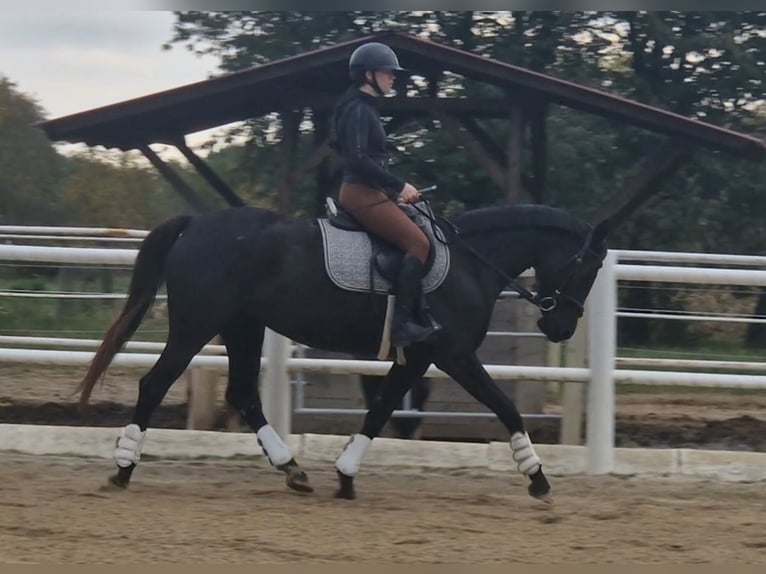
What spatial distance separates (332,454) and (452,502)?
1.35m

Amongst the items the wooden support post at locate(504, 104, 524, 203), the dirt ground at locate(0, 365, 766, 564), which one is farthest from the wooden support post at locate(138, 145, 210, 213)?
the dirt ground at locate(0, 365, 766, 564)

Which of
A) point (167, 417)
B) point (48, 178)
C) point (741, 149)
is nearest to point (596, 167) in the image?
point (741, 149)

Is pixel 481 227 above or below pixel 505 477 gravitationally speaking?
above

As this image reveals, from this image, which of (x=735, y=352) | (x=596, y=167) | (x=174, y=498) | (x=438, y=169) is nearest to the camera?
(x=174, y=498)

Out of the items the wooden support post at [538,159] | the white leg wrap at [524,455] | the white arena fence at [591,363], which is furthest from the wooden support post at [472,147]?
the white leg wrap at [524,455]

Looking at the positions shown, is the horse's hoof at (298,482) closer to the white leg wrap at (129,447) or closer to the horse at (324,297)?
the horse at (324,297)

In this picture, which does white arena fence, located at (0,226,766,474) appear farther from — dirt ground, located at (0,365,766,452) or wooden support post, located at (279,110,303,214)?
wooden support post, located at (279,110,303,214)

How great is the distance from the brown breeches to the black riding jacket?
55 mm

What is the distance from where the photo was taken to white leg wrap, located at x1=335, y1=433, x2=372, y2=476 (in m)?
6.13

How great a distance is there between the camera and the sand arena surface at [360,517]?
4.74 metres

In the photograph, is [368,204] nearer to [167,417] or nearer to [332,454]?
[332,454]

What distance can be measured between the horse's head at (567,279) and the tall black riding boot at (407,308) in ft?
2.72

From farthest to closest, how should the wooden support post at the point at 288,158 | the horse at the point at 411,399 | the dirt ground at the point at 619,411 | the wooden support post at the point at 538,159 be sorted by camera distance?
1. the wooden support post at the point at 538,159
2. the wooden support post at the point at 288,158
3. the dirt ground at the point at 619,411
4. the horse at the point at 411,399

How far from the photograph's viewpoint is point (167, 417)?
30.9 ft
